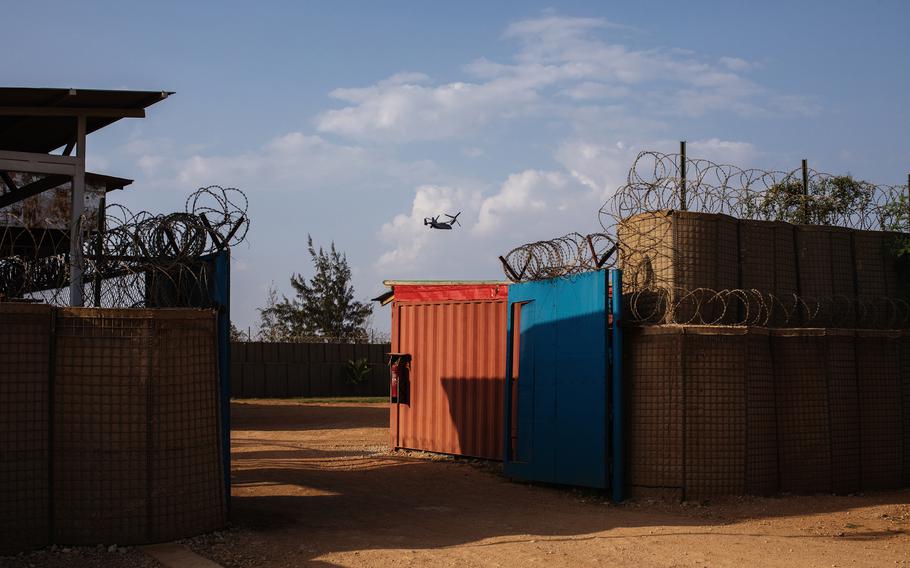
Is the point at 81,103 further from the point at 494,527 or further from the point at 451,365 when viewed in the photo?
the point at 451,365

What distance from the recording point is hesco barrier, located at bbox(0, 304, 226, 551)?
23.8 ft

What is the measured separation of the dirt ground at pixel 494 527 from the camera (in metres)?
7.56

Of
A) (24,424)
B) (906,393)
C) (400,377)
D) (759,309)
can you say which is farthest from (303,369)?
(24,424)

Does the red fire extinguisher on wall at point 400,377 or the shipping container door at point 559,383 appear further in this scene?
the red fire extinguisher on wall at point 400,377

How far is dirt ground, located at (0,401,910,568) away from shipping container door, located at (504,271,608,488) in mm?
354

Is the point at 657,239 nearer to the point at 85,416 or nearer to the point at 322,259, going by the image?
the point at 85,416

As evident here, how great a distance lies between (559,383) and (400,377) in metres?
4.71

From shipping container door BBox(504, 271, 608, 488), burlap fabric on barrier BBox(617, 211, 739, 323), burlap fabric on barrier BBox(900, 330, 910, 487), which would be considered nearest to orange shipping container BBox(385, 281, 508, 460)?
shipping container door BBox(504, 271, 608, 488)

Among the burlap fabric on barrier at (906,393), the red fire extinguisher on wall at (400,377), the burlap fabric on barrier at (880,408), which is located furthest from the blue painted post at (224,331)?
the burlap fabric on barrier at (906,393)

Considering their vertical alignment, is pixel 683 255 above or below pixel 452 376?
above

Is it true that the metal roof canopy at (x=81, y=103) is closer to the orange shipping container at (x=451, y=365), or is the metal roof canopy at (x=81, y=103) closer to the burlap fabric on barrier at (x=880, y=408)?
the orange shipping container at (x=451, y=365)

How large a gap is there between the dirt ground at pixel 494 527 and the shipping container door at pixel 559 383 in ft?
1.16

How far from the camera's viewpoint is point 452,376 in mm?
14414

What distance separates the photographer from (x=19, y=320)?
7.36 metres
